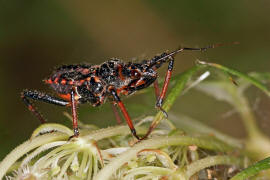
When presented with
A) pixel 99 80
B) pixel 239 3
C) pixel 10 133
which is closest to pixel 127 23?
pixel 239 3

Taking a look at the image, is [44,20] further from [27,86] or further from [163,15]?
[163,15]

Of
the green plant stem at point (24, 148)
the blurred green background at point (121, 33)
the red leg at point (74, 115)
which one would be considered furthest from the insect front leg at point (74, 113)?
the blurred green background at point (121, 33)

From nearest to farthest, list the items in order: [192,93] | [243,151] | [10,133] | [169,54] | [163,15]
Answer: [169,54]
[243,151]
[10,133]
[192,93]
[163,15]

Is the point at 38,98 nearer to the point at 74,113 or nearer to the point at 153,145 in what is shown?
the point at 74,113

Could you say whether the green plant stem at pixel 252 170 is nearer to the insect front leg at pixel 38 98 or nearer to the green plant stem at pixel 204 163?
the green plant stem at pixel 204 163

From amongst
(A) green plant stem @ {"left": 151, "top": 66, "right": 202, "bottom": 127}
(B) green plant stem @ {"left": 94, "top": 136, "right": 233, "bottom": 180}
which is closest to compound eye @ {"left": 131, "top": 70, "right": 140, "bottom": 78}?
(A) green plant stem @ {"left": 151, "top": 66, "right": 202, "bottom": 127}

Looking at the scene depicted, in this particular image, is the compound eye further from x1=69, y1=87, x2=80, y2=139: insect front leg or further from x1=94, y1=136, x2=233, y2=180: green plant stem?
x1=94, y1=136, x2=233, y2=180: green plant stem
